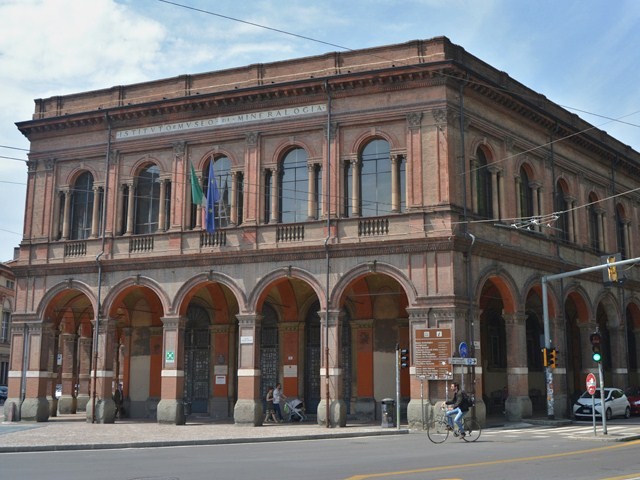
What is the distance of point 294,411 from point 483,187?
11.6m

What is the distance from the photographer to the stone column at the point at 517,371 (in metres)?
30.1

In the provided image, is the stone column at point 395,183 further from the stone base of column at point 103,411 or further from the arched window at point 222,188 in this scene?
the stone base of column at point 103,411

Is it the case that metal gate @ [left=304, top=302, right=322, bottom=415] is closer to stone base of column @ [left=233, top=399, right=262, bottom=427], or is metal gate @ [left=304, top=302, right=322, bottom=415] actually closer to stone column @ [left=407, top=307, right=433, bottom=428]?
stone base of column @ [left=233, top=399, right=262, bottom=427]

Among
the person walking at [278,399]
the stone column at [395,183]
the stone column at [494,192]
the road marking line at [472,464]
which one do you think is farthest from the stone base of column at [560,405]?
the road marking line at [472,464]

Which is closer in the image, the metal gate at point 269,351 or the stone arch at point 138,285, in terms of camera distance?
the stone arch at point 138,285

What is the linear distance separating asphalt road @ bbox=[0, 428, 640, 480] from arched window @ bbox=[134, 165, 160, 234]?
529 inches

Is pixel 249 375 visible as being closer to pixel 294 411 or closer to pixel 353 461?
pixel 294 411

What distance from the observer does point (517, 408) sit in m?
30.0

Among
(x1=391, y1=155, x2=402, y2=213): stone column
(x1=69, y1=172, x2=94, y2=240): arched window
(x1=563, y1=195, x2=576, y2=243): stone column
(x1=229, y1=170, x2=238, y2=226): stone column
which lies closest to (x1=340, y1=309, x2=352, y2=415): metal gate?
(x1=391, y1=155, x2=402, y2=213): stone column

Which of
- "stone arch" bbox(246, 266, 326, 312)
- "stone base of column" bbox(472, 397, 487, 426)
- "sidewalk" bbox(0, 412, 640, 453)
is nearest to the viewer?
"sidewalk" bbox(0, 412, 640, 453)

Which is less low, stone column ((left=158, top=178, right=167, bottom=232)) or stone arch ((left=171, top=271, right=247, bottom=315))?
stone column ((left=158, top=178, right=167, bottom=232))

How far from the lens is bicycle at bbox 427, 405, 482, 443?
22.8m

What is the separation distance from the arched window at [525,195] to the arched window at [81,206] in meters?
18.4

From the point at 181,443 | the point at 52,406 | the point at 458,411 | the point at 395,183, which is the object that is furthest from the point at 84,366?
the point at 458,411
